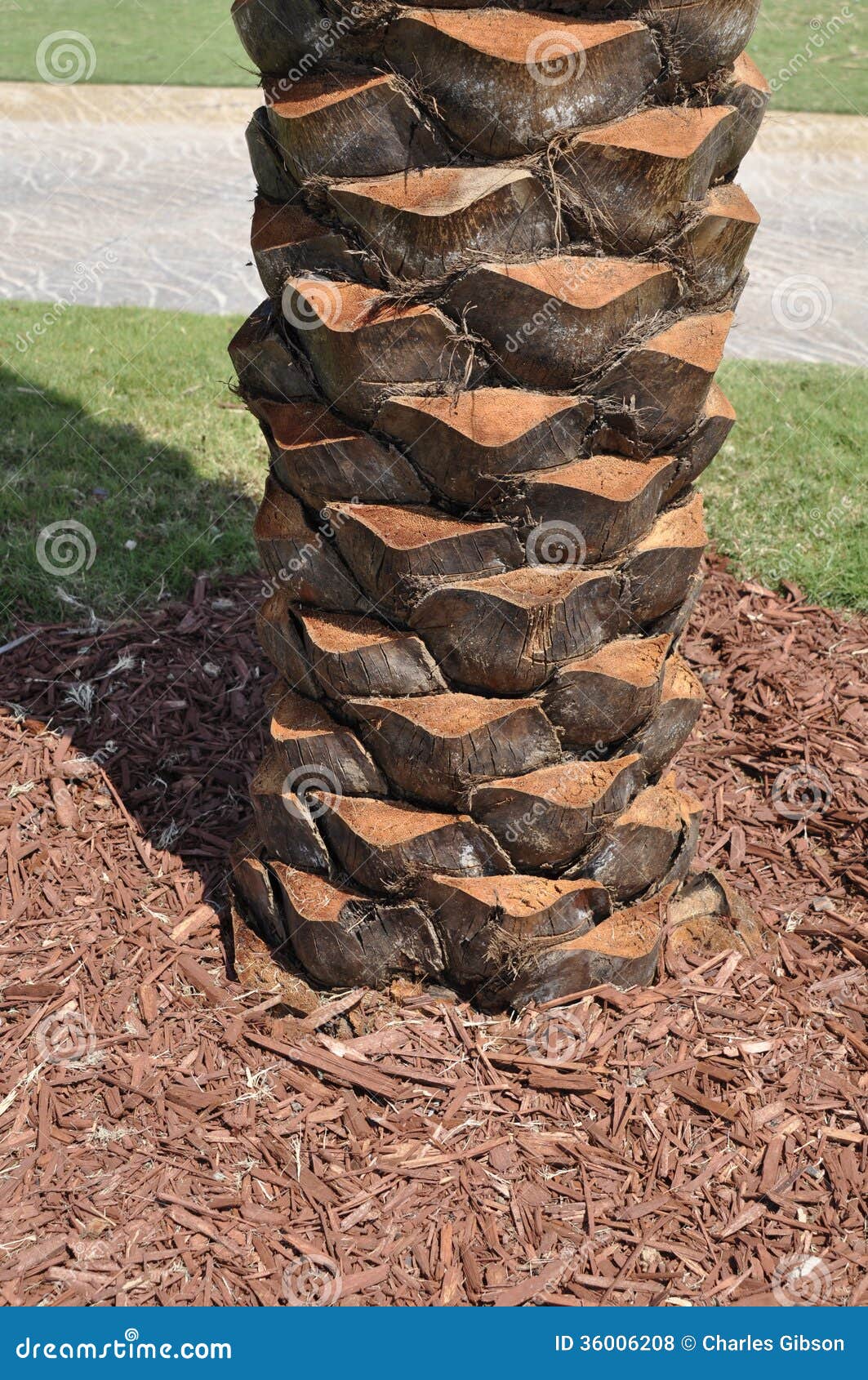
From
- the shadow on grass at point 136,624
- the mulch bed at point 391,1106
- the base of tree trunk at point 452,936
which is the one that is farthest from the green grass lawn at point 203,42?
the base of tree trunk at point 452,936

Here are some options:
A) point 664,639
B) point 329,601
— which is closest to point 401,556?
point 329,601

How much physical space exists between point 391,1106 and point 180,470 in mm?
3516

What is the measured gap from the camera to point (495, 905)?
2.33 meters

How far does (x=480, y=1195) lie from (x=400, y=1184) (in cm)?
15

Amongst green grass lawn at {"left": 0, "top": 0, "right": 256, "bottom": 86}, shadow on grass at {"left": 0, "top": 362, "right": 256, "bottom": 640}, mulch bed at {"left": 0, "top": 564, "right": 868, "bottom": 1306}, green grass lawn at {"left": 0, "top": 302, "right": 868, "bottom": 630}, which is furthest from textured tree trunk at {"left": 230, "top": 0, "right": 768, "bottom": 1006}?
green grass lawn at {"left": 0, "top": 0, "right": 256, "bottom": 86}

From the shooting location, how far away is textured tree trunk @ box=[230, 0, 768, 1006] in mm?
1917

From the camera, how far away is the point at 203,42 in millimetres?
15477

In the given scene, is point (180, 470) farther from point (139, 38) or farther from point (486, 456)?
point (139, 38)

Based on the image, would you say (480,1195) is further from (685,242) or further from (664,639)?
(685,242)

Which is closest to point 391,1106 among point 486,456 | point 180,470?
point 486,456

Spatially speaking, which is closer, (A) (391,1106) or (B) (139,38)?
(A) (391,1106)

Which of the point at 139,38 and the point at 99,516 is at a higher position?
the point at 139,38

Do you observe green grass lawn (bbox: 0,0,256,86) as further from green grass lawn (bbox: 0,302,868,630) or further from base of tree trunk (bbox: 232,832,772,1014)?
base of tree trunk (bbox: 232,832,772,1014)

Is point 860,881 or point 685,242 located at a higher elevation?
point 685,242
